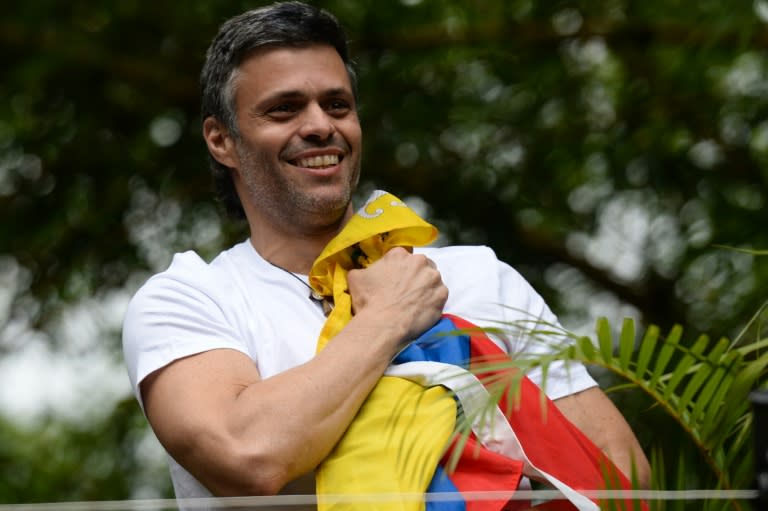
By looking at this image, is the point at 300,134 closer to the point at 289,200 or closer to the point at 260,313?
the point at 289,200

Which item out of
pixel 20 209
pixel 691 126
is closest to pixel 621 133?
pixel 691 126

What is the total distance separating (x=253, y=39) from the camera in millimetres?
1902

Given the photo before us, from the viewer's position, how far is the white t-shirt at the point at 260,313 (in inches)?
64.7

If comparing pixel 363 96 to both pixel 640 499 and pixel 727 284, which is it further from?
pixel 640 499

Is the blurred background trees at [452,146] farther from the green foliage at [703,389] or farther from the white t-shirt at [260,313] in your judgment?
the green foliage at [703,389]

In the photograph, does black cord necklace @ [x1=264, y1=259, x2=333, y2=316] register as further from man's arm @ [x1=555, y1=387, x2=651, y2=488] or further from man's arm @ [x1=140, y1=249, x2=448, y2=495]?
man's arm @ [x1=555, y1=387, x2=651, y2=488]

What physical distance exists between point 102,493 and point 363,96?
1531 mm

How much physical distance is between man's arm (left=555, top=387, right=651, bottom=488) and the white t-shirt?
0.02 meters

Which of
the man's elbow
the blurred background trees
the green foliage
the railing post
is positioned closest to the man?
the man's elbow

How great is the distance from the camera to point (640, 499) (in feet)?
4.58

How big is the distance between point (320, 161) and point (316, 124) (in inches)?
2.1

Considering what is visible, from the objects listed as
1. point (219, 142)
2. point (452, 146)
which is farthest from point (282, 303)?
point (452, 146)

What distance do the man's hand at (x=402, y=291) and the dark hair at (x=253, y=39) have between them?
14.7 inches

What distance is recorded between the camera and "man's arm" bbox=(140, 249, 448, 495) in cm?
150
